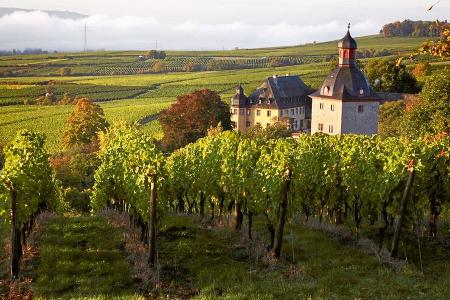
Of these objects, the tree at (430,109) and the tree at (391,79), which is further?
the tree at (391,79)

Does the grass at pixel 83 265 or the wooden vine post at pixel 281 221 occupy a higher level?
the wooden vine post at pixel 281 221

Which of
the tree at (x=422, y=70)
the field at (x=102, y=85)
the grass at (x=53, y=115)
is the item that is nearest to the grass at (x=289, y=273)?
the grass at (x=53, y=115)

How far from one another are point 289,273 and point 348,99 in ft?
221

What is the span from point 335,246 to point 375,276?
152 inches

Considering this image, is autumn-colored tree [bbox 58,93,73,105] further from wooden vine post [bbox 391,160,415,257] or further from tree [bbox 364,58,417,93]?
wooden vine post [bbox 391,160,415,257]

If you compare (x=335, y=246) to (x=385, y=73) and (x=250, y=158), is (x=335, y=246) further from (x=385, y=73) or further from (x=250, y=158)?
(x=385, y=73)

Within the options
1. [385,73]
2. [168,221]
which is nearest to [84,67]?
[385,73]

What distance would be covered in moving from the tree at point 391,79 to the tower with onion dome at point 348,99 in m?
17.5

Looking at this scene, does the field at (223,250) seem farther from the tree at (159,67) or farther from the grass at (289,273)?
the tree at (159,67)

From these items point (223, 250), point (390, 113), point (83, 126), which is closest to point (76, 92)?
point (83, 126)

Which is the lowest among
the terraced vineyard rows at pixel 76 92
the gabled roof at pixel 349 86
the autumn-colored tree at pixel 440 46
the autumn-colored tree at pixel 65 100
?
the autumn-colored tree at pixel 65 100

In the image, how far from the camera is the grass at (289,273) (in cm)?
1727

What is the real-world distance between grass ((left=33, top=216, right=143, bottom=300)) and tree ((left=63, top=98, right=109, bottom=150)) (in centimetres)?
5635

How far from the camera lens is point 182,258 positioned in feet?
69.4
